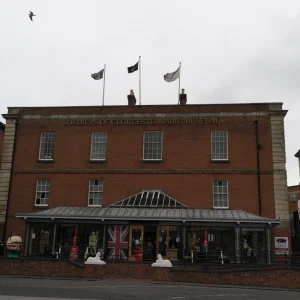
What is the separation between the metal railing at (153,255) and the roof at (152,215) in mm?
1788

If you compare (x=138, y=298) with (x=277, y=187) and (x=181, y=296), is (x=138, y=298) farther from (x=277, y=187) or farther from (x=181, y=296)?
(x=277, y=187)

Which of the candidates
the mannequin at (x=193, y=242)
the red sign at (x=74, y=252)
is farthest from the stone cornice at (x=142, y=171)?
the red sign at (x=74, y=252)

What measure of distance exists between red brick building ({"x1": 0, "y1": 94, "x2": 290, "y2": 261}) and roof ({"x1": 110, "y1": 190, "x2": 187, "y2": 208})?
0.07 meters

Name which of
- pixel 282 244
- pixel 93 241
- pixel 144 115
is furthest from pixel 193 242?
pixel 144 115

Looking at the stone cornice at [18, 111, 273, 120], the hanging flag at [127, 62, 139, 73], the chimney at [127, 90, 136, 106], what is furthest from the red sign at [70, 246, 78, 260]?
the hanging flag at [127, 62, 139, 73]

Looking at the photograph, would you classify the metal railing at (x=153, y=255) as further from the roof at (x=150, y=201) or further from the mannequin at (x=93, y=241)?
the roof at (x=150, y=201)

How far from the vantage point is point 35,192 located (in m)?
28.9

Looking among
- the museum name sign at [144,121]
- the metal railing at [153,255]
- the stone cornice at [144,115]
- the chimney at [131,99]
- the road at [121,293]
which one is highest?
the chimney at [131,99]

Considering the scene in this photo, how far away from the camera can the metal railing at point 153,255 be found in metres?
22.9

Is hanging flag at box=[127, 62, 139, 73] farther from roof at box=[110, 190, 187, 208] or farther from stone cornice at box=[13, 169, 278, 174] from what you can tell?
roof at box=[110, 190, 187, 208]

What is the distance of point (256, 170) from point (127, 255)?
33.2 ft

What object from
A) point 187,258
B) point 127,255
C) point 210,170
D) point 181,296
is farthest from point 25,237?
point 181,296

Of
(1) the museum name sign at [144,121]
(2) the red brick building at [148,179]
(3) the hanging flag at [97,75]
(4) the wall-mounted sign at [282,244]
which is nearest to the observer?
(2) the red brick building at [148,179]

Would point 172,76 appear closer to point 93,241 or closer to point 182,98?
point 182,98
